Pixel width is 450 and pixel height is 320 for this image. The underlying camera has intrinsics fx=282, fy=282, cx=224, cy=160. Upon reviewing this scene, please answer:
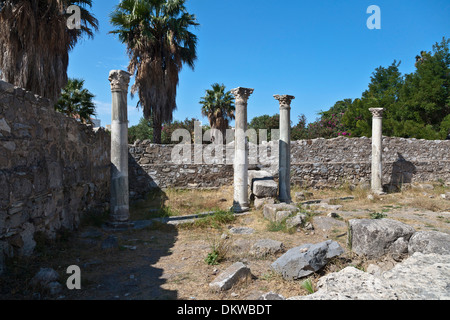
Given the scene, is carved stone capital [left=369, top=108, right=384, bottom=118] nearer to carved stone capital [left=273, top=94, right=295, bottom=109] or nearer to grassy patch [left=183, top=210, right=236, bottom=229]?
carved stone capital [left=273, top=94, right=295, bottom=109]

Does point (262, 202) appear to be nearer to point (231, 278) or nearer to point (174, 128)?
point (231, 278)

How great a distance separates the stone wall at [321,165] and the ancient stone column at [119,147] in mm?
4348

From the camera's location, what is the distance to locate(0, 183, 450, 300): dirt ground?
3.60 m

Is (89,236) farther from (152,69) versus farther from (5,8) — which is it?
(152,69)

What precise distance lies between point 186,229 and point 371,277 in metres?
4.73

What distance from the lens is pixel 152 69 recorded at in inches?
570

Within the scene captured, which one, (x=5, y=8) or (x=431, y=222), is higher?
(x=5, y=8)

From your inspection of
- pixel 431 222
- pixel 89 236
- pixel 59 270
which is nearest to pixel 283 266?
pixel 59 270

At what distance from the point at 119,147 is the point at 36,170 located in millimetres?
2565

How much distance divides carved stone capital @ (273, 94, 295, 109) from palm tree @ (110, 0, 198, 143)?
7.62 metres

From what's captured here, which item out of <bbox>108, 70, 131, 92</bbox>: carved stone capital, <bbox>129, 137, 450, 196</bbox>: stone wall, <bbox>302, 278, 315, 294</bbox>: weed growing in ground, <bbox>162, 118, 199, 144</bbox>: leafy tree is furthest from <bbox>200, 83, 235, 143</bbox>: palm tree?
<bbox>302, 278, 315, 294</bbox>: weed growing in ground

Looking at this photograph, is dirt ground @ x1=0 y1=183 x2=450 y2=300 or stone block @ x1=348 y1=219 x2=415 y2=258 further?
stone block @ x1=348 y1=219 x2=415 y2=258

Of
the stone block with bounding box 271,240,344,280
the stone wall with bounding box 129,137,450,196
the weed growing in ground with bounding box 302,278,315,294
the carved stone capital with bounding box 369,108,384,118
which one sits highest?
the carved stone capital with bounding box 369,108,384,118

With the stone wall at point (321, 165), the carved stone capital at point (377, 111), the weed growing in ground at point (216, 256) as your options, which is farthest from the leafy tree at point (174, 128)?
the weed growing in ground at point (216, 256)
